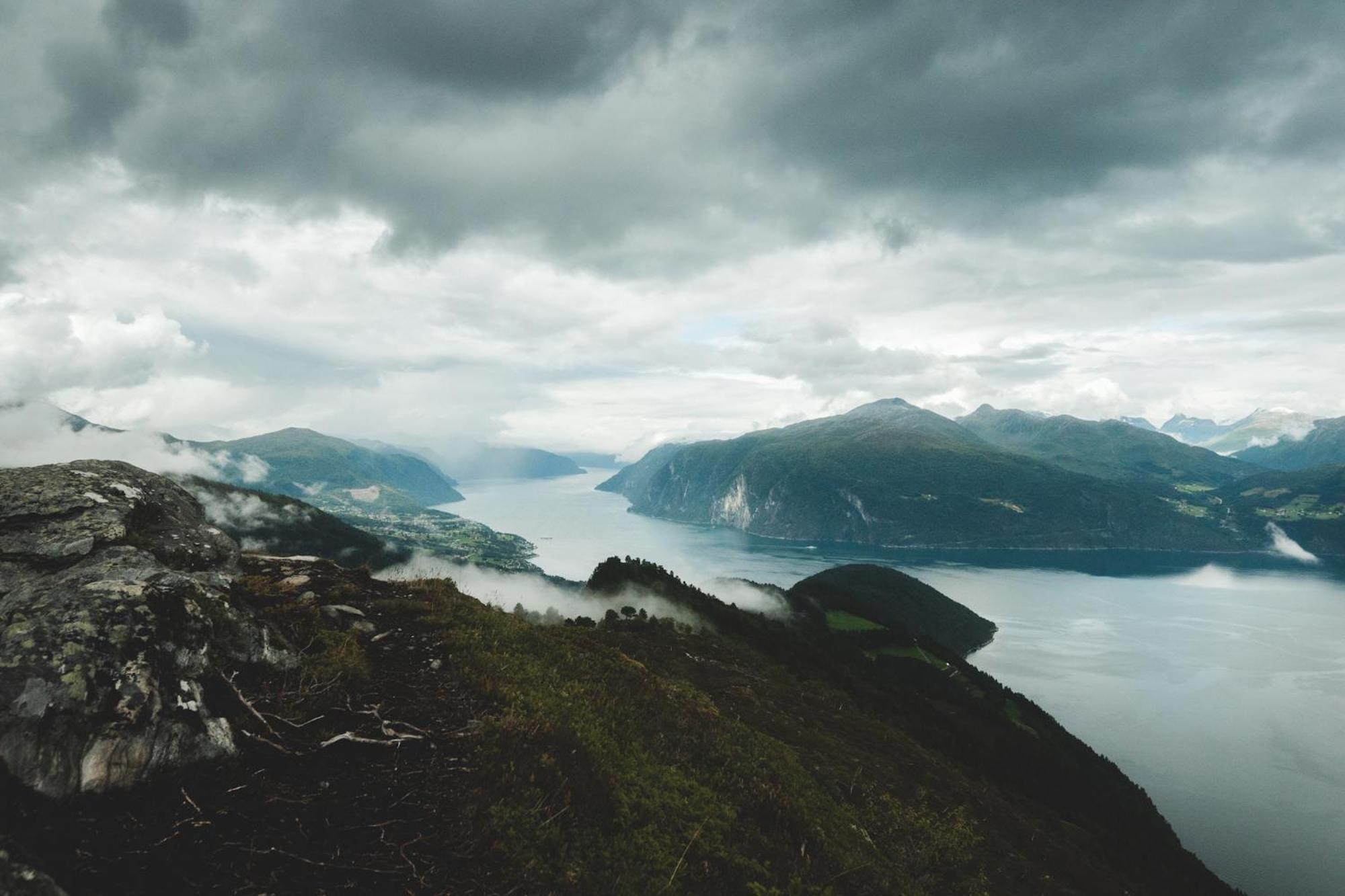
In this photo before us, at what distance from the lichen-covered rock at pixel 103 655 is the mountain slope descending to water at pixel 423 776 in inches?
2.7

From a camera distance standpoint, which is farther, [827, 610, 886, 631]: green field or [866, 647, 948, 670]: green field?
[827, 610, 886, 631]: green field

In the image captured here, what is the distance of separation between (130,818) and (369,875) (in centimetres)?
304

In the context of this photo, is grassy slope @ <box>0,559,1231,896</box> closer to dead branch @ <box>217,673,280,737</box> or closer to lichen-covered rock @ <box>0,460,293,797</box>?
dead branch @ <box>217,673,280,737</box>

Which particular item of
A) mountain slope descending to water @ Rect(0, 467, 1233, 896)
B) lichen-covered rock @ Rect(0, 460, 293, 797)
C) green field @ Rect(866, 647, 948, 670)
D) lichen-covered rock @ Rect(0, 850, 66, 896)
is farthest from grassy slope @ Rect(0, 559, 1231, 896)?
green field @ Rect(866, 647, 948, 670)

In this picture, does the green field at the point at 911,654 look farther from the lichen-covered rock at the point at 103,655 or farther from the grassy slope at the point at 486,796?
the lichen-covered rock at the point at 103,655

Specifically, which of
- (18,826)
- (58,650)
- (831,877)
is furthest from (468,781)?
(831,877)

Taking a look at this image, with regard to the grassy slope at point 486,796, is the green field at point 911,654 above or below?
below

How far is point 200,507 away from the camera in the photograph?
19.2 m

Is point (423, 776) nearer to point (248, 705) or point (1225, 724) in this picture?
point (248, 705)

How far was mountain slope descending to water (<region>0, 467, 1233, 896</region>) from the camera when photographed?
7.12m

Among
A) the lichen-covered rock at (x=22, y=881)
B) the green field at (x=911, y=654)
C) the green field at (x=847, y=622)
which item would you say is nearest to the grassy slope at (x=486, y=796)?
the lichen-covered rock at (x=22, y=881)

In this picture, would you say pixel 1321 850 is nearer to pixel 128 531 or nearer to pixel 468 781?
pixel 468 781

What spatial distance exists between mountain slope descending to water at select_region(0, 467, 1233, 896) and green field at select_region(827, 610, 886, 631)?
480 ft

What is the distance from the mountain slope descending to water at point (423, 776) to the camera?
7.12m
